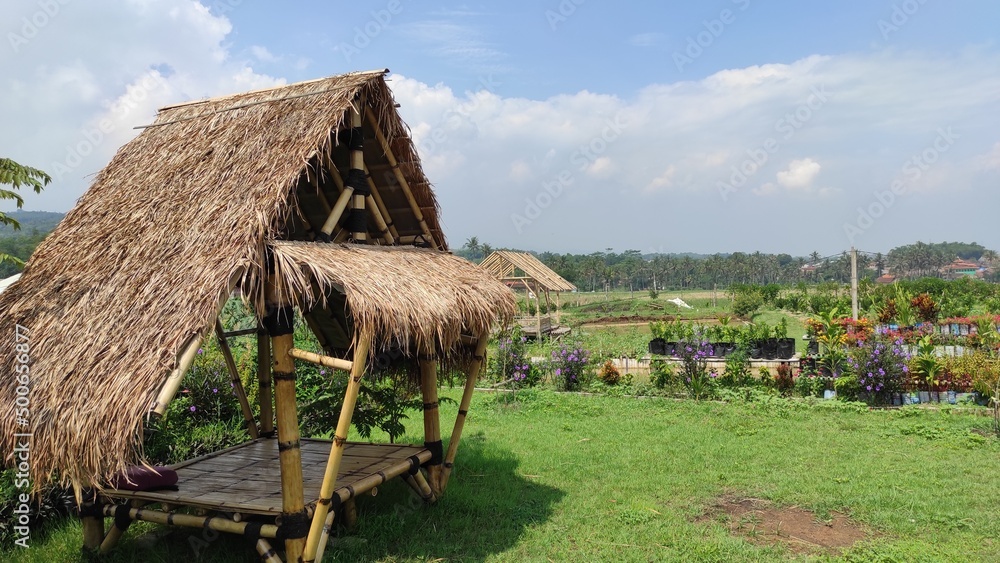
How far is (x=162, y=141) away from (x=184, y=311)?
2.53 m

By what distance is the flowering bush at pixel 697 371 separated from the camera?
998cm

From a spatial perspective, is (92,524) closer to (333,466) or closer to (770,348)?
(333,466)

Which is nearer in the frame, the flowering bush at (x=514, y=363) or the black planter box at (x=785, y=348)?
the flowering bush at (x=514, y=363)

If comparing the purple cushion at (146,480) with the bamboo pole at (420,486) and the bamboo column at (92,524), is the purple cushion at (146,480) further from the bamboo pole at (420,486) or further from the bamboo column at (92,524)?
the bamboo pole at (420,486)

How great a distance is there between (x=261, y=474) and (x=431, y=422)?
1397mm

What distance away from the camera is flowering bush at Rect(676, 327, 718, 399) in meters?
9.98

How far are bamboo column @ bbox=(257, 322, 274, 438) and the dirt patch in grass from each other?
395 cm

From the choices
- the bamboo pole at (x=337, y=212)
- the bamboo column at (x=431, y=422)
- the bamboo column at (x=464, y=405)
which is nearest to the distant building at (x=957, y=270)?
the bamboo column at (x=464, y=405)

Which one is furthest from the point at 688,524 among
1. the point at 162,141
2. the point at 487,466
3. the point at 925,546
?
the point at 162,141

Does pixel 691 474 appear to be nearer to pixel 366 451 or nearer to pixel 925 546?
pixel 925 546

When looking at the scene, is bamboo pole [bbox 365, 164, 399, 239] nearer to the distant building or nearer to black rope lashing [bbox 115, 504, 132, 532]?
black rope lashing [bbox 115, 504, 132, 532]

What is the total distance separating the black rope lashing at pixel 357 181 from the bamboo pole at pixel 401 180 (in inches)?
17.3

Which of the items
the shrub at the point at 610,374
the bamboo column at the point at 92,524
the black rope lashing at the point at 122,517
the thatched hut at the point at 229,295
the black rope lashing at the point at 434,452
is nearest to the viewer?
the thatched hut at the point at 229,295

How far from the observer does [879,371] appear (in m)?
9.09
